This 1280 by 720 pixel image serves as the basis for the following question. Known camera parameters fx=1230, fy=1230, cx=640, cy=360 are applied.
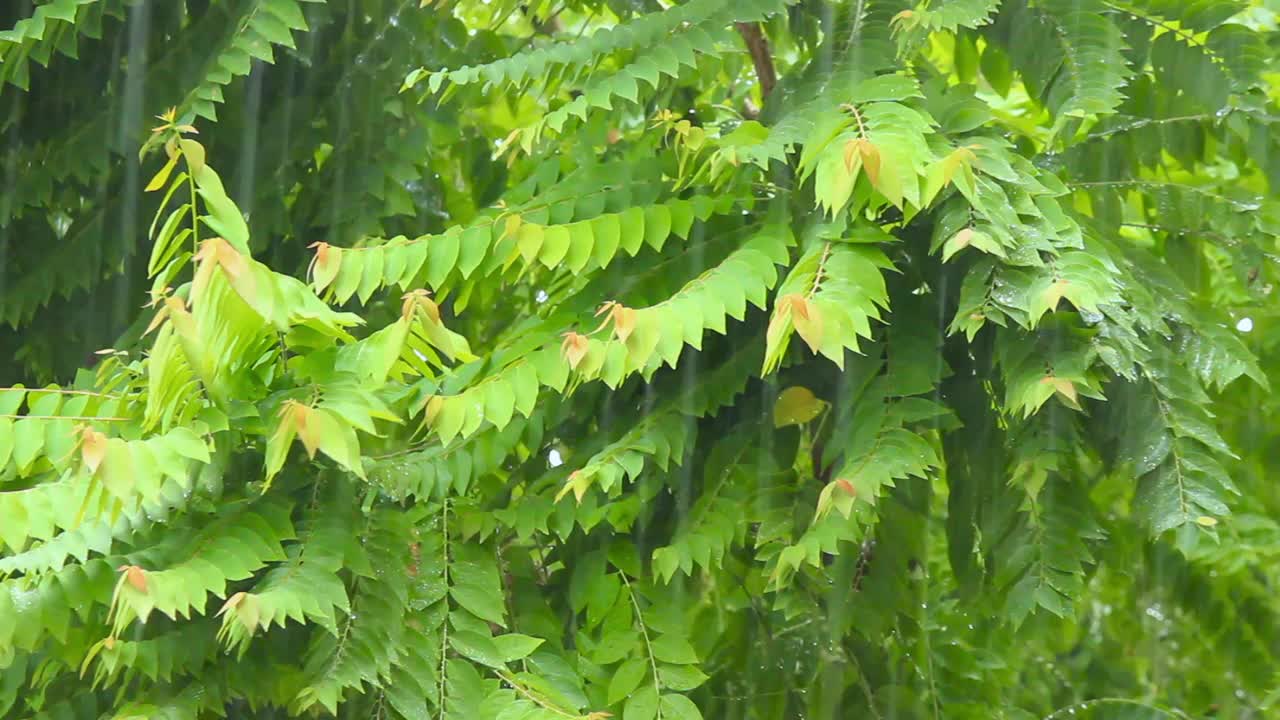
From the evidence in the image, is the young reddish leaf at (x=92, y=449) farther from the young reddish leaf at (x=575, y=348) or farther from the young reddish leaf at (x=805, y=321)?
the young reddish leaf at (x=805, y=321)

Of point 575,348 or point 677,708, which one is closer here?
point 575,348

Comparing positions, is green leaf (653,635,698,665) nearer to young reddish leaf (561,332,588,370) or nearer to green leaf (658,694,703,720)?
green leaf (658,694,703,720)

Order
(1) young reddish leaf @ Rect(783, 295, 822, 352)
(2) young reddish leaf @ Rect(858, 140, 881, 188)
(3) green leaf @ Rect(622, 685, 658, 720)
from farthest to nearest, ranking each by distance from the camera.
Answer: (3) green leaf @ Rect(622, 685, 658, 720) → (2) young reddish leaf @ Rect(858, 140, 881, 188) → (1) young reddish leaf @ Rect(783, 295, 822, 352)

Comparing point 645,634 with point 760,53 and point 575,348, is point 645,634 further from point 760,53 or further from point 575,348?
→ point 760,53

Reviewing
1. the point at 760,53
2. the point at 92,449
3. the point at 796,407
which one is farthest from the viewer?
the point at 760,53

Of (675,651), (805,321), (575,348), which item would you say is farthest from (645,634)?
(805,321)

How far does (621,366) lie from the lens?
2.01 m

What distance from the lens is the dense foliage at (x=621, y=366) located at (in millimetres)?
2047

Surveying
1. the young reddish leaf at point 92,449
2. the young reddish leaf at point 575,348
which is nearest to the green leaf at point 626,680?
the young reddish leaf at point 575,348

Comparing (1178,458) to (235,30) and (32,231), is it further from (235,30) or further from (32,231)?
(32,231)

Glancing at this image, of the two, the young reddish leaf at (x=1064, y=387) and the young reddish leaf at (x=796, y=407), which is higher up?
the young reddish leaf at (x=1064, y=387)

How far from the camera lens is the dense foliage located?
2047 millimetres

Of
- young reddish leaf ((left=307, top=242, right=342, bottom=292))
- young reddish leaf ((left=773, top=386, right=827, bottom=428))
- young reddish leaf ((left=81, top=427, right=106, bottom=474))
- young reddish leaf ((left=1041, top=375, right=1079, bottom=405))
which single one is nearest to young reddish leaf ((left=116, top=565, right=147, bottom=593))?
young reddish leaf ((left=81, top=427, right=106, bottom=474))

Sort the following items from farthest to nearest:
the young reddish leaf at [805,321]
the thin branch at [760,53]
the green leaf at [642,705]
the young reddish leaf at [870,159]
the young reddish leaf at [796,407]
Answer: the thin branch at [760,53], the young reddish leaf at [796,407], the green leaf at [642,705], the young reddish leaf at [870,159], the young reddish leaf at [805,321]
